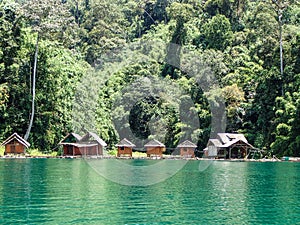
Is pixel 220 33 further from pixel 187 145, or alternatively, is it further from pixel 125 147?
pixel 125 147

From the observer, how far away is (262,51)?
181ft

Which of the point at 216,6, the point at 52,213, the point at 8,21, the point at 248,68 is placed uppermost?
the point at 216,6

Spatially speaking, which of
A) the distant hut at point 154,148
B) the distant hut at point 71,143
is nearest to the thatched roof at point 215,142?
the distant hut at point 154,148

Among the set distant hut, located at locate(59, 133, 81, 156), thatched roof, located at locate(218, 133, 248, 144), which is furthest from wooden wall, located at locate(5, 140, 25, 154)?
thatched roof, located at locate(218, 133, 248, 144)

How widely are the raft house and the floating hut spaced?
10.3 metres

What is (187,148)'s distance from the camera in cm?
4962

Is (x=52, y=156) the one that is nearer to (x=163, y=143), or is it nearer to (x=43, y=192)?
(x=163, y=143)

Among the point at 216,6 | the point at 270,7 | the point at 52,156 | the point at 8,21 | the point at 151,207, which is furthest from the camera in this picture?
the point at 216,6

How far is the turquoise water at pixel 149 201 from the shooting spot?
14.7 meters

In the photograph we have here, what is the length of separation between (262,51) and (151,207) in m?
41.5

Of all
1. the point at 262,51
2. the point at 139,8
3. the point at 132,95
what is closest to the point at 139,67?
the point at 132,95

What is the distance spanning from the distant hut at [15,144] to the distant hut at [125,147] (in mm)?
8628

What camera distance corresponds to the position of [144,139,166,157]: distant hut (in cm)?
4978

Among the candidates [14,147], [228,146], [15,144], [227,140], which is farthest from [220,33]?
[14,147]
